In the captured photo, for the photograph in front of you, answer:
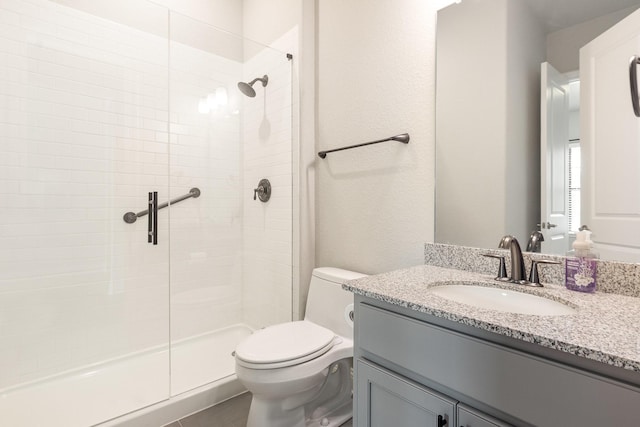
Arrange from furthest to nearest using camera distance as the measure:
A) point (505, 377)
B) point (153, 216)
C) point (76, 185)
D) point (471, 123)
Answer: point (153, 216)
point (76, 185)
point (471, 123)
point (505, 377)

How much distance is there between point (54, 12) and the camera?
5.92ft

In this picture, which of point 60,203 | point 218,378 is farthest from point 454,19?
point 60,203

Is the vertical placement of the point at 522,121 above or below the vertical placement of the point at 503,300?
above

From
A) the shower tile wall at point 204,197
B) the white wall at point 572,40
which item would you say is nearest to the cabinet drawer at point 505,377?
the white wall at point 572,40

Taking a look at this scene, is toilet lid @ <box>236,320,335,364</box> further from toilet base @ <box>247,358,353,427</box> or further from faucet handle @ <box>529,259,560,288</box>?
faucet handle @ <box>529,259,560,288</box>

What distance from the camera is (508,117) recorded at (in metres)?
1.17

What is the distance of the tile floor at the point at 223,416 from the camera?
154cm

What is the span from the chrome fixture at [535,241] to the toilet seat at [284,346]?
2.88 ft

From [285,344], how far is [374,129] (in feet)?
3.64

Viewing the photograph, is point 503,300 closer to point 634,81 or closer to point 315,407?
point 634,81

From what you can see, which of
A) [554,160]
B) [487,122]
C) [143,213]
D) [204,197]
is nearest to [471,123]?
[487,122]

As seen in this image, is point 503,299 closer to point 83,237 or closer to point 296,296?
point 296,296

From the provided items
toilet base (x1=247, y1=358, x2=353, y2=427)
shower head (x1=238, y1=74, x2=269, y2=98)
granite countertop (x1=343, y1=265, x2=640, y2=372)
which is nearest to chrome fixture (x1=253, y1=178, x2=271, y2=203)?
shower head (x1=238, y1=74, x2=269, y2=98)

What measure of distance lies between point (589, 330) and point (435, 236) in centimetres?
73
